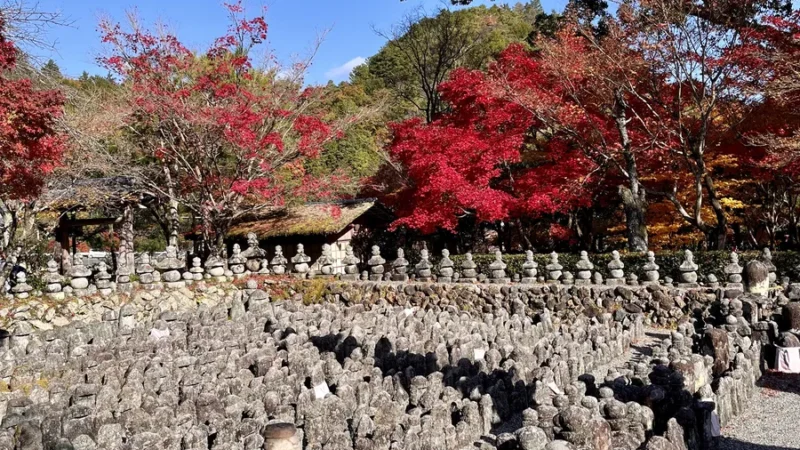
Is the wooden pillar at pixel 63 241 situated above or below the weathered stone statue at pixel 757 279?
above

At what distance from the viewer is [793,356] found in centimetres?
765

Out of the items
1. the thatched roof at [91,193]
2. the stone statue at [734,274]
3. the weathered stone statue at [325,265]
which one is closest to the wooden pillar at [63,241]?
the thatched roof at [91,193]

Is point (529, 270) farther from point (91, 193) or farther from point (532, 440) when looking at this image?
point (91, 193)

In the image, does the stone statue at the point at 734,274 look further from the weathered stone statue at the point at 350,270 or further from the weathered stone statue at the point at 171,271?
the weathered stone statue at the point at 171,271

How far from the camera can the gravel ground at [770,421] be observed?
19.9 feet

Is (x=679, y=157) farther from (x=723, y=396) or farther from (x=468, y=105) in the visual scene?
(x=723, y=396)

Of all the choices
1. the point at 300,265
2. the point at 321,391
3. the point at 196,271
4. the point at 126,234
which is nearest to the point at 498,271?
the point at 300,265

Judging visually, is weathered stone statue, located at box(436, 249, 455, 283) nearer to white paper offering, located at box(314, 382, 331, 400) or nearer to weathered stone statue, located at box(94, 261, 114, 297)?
→ weathered stone statue, located at box(94, 261, 114, 297)

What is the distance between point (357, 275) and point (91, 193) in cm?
738

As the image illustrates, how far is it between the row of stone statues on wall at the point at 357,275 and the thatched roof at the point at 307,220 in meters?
2.72

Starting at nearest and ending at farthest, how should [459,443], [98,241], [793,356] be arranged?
[459,443] < [793,356] < [98,241]

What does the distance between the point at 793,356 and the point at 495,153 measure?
34.0ft

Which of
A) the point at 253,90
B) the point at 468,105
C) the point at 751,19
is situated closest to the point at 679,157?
the point at 751,19

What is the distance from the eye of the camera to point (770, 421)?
22.1 feet
